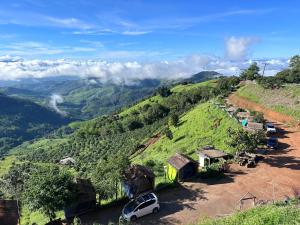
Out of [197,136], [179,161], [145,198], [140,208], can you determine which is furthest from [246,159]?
[197,136]

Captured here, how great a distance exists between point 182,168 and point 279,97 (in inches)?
1706

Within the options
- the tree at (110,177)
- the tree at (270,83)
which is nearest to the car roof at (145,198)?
the tree at (110,177)

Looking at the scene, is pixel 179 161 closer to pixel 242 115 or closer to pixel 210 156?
pixel 210 156

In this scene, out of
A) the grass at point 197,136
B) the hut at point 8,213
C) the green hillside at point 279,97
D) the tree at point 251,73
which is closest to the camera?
the hut at point 8,213

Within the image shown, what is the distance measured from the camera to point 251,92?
3334 inches

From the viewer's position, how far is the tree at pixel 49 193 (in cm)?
3031

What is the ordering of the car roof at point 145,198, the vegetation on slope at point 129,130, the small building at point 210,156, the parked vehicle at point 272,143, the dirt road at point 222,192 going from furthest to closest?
the vegetation on slope at point 129,130 < the parked vehicle at point 272,143 < the small building at point 210,156 < the car roof at point 145,198 < the dirt road at point 222,192

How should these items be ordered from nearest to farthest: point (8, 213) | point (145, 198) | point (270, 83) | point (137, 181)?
point (145, 198) → point (8, 213) → point (137, 181) → point (270, 83)

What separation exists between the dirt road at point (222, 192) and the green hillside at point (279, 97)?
24591 mm

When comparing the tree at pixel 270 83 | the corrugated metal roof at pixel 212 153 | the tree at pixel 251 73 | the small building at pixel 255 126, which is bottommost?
the corrugated metal roof at pixel 212 153

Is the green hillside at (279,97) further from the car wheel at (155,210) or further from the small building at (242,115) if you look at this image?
the car wheel at (155,210)

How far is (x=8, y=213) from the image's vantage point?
33500 millimetres

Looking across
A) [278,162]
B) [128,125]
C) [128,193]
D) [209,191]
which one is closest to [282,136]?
[278,162]

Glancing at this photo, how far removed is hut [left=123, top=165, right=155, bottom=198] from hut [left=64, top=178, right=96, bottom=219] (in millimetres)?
3639
